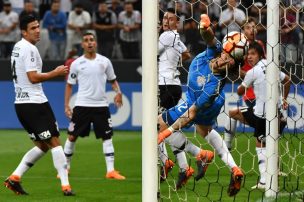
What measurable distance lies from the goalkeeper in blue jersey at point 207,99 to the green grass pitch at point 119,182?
475 mm

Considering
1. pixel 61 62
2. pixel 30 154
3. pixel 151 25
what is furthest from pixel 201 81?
pixel 61 62

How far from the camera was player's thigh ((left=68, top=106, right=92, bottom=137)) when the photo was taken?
1262 centimetres

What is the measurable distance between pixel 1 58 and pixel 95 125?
7.76 m

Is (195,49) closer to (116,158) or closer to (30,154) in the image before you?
(116,158)

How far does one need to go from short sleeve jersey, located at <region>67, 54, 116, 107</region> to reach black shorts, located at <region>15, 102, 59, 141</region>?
7.07 feet

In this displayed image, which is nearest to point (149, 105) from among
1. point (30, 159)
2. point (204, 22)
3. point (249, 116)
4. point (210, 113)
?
point (204, 22)

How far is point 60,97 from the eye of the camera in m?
19.3

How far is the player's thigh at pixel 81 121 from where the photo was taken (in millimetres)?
12625

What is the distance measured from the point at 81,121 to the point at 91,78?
60 cm

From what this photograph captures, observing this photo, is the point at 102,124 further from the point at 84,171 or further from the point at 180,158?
the point at 180,158

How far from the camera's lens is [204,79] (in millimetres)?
9922

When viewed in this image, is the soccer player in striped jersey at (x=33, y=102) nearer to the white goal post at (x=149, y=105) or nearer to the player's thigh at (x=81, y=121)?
the player's thigh at (x=81, y=121)

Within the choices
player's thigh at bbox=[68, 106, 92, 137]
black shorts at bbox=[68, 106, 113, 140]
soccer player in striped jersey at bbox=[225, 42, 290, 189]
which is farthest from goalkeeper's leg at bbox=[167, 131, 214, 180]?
player's thigh at bbox=[68, 106, 92, 137]

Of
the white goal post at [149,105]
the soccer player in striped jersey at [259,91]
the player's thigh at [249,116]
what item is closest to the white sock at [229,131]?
the player's thigh at [249,116]
